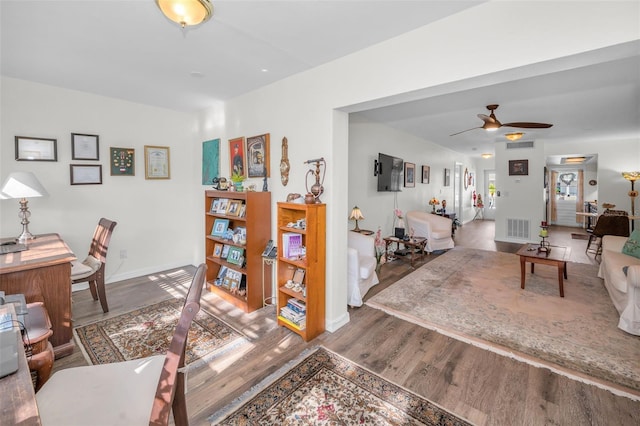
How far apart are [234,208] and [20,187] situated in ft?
6.55

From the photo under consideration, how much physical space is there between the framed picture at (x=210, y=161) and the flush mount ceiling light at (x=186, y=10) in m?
2.51

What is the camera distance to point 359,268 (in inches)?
133

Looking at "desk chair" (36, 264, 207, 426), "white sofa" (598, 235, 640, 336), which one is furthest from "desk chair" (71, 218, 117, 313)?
"white sofa" (598, 235, 640, 336)

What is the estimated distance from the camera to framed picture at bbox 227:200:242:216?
3308 millimetres

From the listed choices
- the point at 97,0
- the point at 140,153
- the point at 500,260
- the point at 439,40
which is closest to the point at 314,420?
the point at 439,40

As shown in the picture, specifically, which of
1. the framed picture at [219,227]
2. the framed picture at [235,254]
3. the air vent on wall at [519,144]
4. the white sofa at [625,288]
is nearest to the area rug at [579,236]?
the air vent on wall at [519,144]

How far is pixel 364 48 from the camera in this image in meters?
2.36

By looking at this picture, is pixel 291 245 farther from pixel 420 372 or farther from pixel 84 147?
pixel 84 147

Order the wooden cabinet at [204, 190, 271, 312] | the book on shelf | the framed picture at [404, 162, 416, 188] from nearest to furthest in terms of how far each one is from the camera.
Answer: the book on shelf < the wooden cabinet at [204, 190, 271, 312] < the framed picture at [404, 162, 416, 188]

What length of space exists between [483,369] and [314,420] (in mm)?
1396

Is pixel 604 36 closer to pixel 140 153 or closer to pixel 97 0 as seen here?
pixel 97 0

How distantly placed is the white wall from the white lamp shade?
0.62 meters

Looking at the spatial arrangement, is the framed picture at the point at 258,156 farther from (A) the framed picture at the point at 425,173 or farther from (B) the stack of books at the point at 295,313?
(A) the framed picture at the point at 425,173

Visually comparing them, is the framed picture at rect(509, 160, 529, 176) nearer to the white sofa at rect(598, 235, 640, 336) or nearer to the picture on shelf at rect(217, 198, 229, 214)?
the white sofa at rect(598, 235, 640, 336)
